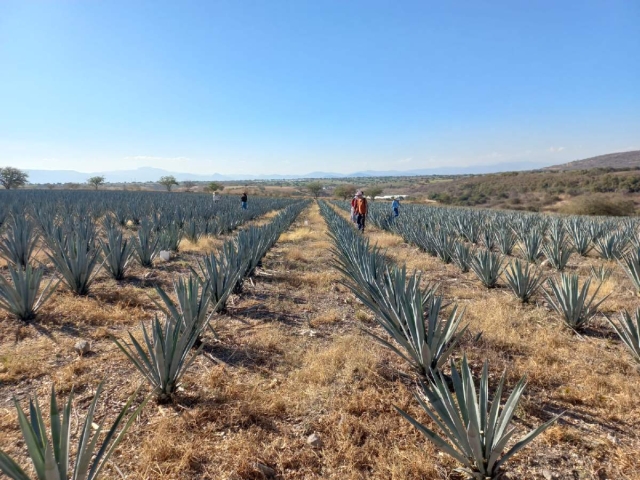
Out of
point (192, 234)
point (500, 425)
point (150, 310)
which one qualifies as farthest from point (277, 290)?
point (192, 234)

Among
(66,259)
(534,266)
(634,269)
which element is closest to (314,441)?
(66,259)

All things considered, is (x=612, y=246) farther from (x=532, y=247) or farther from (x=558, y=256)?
(x=558, y=256)

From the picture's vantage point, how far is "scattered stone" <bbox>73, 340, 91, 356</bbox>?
2.98 meters

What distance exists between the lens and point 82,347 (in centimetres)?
299

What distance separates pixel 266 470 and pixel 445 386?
1046mm

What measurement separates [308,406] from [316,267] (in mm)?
4547

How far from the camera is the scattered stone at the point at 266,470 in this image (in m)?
1.79

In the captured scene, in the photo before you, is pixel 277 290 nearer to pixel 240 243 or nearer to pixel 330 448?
pixel 240 243

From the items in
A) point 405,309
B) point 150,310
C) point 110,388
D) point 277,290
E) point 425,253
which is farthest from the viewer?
point 425,253

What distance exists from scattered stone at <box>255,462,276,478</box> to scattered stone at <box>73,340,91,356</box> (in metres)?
2.13

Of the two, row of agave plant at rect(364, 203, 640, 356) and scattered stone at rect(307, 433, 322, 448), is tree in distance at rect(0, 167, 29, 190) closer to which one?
row of agave plant at rect(364, 203, 640, 356)

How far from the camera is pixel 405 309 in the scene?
2748mm

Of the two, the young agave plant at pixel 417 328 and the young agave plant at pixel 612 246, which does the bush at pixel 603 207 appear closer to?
the young agave plant at pixel 612 246

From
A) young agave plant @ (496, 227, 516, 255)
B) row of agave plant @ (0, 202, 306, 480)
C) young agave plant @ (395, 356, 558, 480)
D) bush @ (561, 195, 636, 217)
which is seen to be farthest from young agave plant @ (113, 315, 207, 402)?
bush @ (561, 195, 636, 217)
